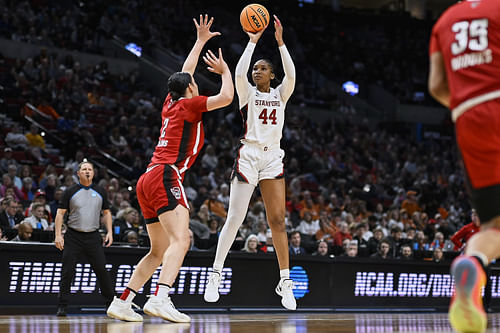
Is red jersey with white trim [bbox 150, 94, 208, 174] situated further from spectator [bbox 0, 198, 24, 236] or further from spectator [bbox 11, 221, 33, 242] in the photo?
spectator [bbox 0, 198, 24, 236]

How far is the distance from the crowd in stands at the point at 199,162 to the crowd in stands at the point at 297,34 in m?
0.09

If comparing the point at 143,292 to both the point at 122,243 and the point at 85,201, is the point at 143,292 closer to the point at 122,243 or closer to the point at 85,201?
the point at 122,243

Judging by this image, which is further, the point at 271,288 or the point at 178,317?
the point at 271,288

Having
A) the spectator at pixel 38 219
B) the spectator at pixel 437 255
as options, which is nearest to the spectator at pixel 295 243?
the spectator at pixel 437 255

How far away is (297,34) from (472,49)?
26.3 m

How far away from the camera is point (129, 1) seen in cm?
2395

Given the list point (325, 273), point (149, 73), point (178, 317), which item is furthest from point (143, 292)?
point (149, 73)

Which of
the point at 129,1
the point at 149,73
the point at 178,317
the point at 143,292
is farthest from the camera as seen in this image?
the point at 129,1

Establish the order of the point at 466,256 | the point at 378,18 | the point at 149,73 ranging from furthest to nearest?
the point at 378,18 → the point at 149,73 → the point at 466,256

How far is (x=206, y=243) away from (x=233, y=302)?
1185mm

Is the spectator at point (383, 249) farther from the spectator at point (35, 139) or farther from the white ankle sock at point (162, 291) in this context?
the spectator at point (35, 139)

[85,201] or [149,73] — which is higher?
[149,73]

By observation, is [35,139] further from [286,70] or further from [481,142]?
[481,142]

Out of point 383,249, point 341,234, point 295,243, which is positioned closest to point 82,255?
point 295,243
